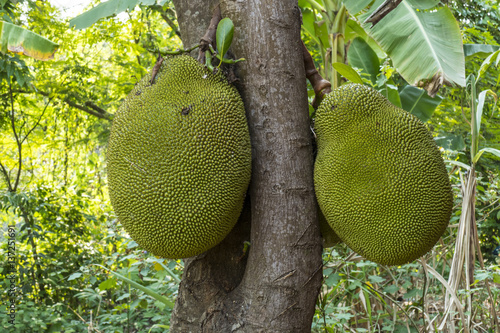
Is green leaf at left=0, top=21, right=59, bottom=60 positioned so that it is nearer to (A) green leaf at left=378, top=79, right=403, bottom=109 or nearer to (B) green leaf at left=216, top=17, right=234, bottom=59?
(B) green leaf at left=216, top=17, right=234, bottom=59

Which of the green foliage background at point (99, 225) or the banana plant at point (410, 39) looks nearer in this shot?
the banana plant at point (410, 39)

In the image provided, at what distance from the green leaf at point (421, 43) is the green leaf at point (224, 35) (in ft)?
2.36

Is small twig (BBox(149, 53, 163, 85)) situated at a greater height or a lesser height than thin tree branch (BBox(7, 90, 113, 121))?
lesser

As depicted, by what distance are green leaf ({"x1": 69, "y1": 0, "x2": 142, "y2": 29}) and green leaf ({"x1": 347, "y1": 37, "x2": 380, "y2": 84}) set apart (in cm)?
113

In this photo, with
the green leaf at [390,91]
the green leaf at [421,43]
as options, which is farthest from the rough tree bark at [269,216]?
the green leaf at [390,91]

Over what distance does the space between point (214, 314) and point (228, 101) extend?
623 mm

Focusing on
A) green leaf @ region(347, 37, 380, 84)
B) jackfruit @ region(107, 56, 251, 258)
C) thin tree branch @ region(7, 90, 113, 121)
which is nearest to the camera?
jackfruit @ region(107, 56, 251, 258)

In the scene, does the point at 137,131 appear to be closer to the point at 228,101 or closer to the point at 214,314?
the point at 228,101

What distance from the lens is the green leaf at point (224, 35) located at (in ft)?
3.56

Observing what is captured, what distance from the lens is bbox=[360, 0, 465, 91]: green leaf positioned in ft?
4.54

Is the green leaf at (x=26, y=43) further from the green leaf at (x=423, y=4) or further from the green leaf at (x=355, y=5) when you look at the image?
the green leaf at (x=423, y=4)

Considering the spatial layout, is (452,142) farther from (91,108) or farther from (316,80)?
(91,108)

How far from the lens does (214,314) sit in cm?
115

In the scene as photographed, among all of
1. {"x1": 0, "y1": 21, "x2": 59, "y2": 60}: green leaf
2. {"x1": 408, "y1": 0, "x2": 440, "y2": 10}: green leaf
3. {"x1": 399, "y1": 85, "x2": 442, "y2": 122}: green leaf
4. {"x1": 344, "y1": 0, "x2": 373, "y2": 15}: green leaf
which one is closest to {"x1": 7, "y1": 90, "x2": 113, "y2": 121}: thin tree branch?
{"x1": 0, "y1": 21, "x2": 59, "y2": 60}: green leaf
